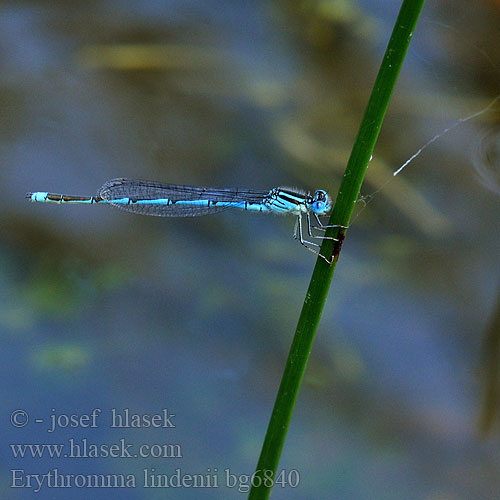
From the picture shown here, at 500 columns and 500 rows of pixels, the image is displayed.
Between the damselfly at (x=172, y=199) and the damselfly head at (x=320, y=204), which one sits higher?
the damselfly at (x=172, y=199)

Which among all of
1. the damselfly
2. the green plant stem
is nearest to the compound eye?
the damselfly

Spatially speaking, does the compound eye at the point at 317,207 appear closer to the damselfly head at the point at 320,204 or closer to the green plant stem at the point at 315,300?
the damselfly head at the point at 320,204

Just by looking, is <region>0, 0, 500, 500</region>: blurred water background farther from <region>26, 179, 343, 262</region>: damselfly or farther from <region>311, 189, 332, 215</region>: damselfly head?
<region>311, 189, 332, 215</region>: damselfly head

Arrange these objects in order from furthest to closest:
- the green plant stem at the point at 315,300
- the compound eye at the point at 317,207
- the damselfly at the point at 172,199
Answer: the damselfly at the point at 172,199 → the compound eye at the point at 317,207 → the green plant stem at the point at 315,300

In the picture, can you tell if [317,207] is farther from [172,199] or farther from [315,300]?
[315,300]

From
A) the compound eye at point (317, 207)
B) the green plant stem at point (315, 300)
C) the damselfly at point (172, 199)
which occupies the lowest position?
the green plant stem at point (315, 300)

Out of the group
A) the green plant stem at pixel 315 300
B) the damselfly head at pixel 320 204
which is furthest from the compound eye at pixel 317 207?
the green plant stem at pixel 315 300

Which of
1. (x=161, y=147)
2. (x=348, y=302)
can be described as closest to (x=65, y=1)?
(x=161, y=147)

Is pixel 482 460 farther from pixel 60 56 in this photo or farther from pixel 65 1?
pixel 65 1
